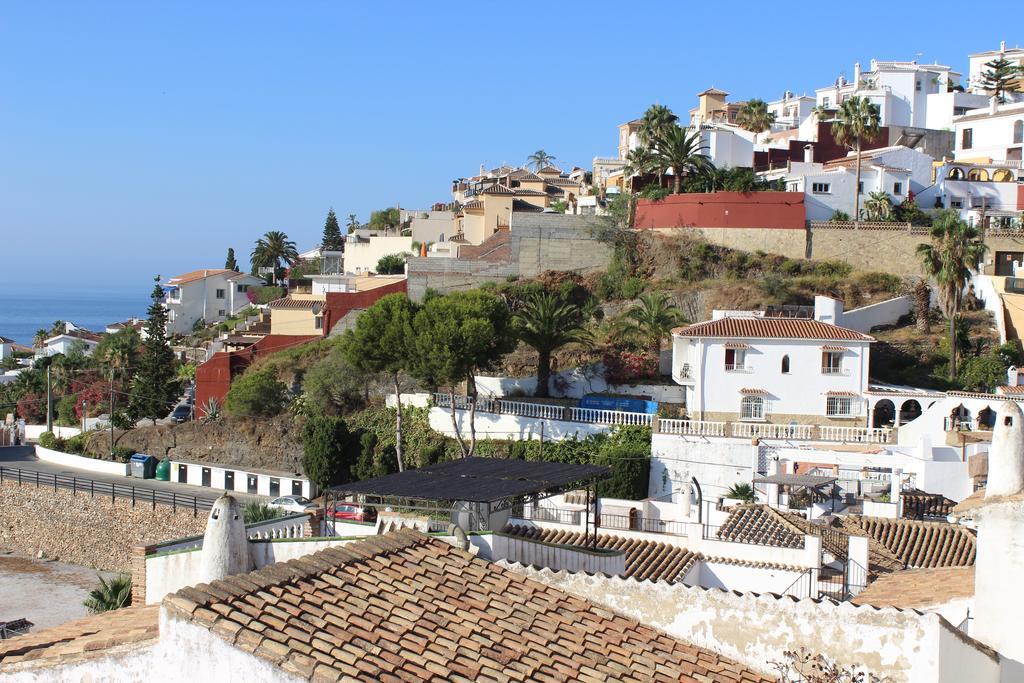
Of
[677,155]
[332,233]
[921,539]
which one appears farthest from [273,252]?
[921,539]

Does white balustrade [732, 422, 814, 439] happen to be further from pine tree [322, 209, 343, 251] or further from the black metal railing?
pine tree [322, 209, 343, 251]

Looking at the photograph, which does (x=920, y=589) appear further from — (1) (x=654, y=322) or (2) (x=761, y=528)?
(1) (x=654, y=322)

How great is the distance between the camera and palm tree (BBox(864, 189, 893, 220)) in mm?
49281

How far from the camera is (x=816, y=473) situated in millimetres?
30703

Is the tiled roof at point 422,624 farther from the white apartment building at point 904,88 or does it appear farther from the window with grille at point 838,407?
the white apartment building at point 904,88

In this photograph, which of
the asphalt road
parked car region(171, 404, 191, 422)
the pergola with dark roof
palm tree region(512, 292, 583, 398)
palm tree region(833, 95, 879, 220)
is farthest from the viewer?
palm tree region(833, 95, 879, 220)

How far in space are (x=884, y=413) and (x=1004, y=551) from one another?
1008 inches

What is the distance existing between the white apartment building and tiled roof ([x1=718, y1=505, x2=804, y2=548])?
168ft

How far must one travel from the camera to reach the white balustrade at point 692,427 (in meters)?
33.2

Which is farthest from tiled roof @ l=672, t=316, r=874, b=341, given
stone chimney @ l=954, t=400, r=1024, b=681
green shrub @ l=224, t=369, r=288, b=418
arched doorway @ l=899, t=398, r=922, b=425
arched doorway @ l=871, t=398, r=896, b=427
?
stone chimney @ l=954, t=400, r=1024, b=681

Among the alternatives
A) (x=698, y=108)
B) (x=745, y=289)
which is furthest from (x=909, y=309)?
(x=698, y=108)

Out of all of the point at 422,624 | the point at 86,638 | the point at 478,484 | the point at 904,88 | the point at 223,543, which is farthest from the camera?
the point at 904,88

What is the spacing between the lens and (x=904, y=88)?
69.9m

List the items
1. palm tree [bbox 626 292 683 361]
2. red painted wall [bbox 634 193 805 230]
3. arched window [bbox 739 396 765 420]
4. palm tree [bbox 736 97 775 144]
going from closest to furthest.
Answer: arched window [bbox 739 396 765 420] < palm tree [bbox 626 292 683 361] < red painted wall [bbox 634 193 805 230] < palm tree [bbox 736 97 775 144]
